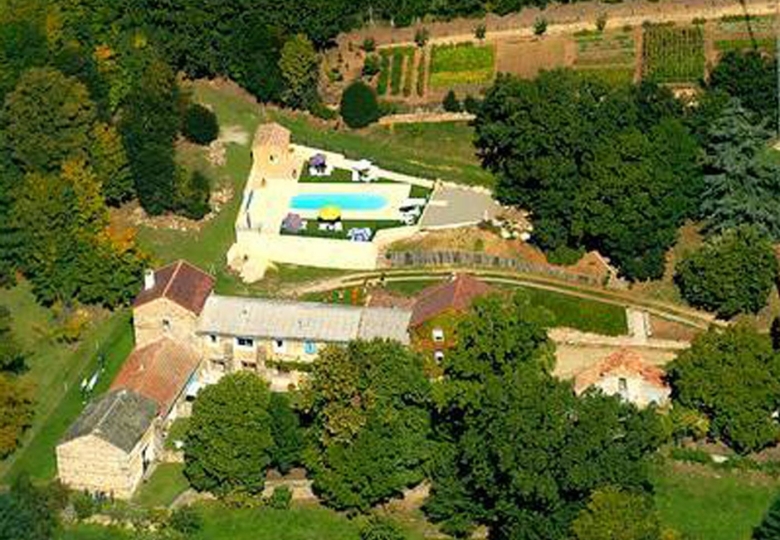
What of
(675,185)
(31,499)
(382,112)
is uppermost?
(382,112)

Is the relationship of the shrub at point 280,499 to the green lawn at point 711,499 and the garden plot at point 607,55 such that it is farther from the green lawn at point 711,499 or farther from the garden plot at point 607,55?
the garden plot at point 607,55

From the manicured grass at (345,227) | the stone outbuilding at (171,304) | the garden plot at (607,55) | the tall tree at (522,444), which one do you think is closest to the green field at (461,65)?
the garden plot at (607,55)

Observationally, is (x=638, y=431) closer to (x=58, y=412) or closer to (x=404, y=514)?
(x=404, y=514)

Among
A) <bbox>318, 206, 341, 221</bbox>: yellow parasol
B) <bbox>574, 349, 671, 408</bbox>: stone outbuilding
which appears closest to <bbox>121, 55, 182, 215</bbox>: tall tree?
<bbox>318, 206, 341, 221</bbox>: yellow parasol

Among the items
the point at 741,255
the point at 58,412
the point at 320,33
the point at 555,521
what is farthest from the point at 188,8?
the point at 555,521

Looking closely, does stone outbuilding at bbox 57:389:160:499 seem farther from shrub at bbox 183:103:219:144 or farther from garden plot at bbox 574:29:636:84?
garden plot at bbox 574:29:636:84

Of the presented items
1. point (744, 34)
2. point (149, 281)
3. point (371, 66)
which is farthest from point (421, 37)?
point (149, 281)
